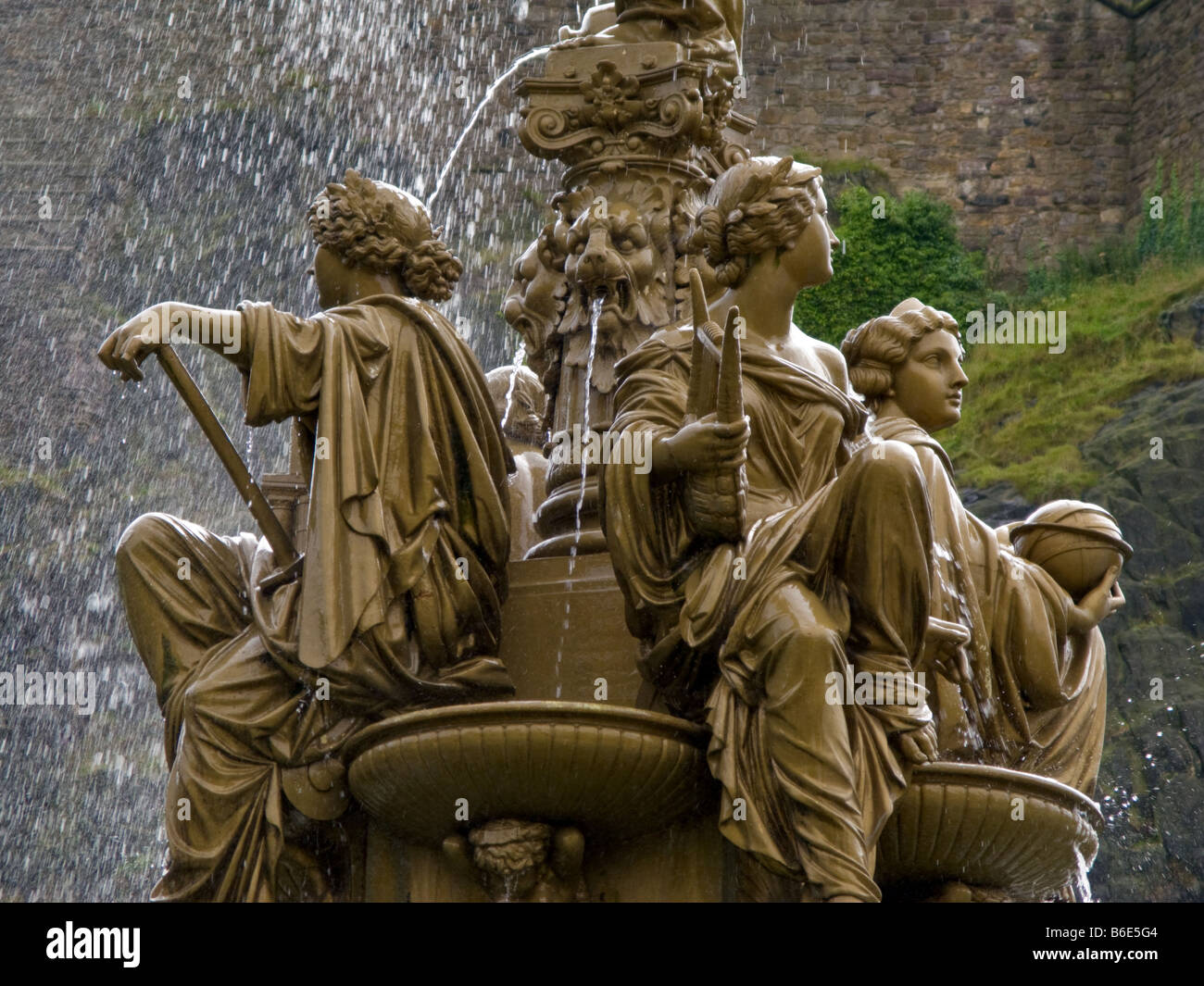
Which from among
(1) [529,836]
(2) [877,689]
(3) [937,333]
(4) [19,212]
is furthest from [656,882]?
(4) [19,212]

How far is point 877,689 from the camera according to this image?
23.6 ft

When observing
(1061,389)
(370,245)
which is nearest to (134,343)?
(370,245)

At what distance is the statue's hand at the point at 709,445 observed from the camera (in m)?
7.29

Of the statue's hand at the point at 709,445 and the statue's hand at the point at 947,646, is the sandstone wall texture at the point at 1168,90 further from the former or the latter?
the statue's hand at the point at 709,445

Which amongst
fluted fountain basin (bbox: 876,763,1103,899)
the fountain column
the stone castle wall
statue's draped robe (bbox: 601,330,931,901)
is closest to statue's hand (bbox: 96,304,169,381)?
statue's draped robe (bbox: 601,330,931,901)

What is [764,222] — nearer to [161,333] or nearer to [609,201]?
[609,201]

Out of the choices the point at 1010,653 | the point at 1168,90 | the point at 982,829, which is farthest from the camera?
the point at 1168,90

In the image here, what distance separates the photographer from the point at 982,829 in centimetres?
761

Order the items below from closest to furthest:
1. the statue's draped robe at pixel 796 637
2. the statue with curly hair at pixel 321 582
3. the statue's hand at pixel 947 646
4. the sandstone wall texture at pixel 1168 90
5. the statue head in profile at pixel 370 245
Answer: the statue's draped robe at pixel 796 637, the statue's hand at pixel 947 646, the statue with curly hair at pixel 321 582, the statue head in profile at pixel 370 245, the sandstone wall texture at pixel 1168 90

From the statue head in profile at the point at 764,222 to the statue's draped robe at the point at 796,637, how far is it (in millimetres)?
757

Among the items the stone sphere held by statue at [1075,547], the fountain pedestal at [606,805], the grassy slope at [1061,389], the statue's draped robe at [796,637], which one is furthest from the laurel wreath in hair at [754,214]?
the grassy slope at [1061,389]

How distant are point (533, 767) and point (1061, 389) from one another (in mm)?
31307

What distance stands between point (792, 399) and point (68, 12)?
36.9 meters

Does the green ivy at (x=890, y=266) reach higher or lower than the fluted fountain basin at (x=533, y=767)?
higher
